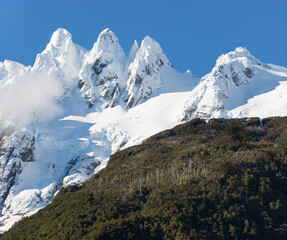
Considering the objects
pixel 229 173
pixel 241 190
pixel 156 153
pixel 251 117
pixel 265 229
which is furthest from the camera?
pixel 251 117

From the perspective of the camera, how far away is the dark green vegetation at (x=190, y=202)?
9106 cm

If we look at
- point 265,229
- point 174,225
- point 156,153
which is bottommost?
point 265,229

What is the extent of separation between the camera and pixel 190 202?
9738 cm

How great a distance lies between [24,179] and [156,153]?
7366 centimetres

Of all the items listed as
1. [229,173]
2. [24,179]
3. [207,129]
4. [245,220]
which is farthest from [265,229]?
[24,179]

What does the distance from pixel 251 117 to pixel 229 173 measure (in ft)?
298

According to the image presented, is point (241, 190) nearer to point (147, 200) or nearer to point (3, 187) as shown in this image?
point (147, 200)

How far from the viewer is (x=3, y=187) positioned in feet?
618

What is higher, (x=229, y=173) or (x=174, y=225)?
(x=229, y=173)

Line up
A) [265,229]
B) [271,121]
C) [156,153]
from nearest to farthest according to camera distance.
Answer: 1. [265,229]
2. [156,153]
3. [271,121]

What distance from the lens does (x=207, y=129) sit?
593 ft

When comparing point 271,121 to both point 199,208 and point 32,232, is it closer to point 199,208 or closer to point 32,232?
point 199,208

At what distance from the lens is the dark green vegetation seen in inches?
3585

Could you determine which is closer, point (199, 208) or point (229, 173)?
point (199, 208)
